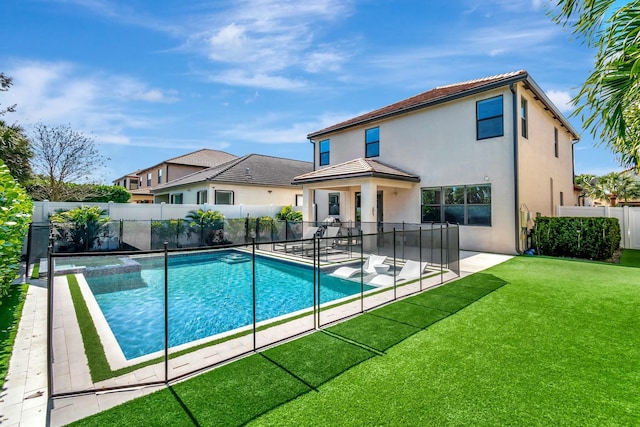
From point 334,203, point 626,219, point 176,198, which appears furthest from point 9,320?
point 176,198

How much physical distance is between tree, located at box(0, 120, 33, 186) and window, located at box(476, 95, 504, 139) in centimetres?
1904

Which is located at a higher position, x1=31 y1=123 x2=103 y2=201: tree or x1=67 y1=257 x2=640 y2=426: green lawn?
x1=31 y1=123 x2=103 y2=201: tree

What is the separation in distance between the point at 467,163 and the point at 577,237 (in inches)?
178

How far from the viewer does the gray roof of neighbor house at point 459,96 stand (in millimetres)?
10953

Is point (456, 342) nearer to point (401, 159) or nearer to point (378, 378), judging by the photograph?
point (378, 378)

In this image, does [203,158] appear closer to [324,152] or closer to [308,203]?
[324,152]

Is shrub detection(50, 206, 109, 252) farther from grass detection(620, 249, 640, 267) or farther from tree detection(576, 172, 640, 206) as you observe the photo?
tree detection(576, 172, 640, 206)

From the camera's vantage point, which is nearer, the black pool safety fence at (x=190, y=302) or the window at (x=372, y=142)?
the black pool safety fence at (x=190, y=302)

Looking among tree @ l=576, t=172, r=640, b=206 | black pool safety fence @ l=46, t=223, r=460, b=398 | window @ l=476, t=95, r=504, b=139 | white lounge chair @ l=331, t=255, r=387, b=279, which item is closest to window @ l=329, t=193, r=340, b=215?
window @ l=476, t=95, r=504, b=139

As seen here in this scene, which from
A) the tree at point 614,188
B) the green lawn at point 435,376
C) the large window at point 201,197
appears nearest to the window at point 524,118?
the green lawn at point 435,376

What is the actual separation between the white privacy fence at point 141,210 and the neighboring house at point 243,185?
101 inches

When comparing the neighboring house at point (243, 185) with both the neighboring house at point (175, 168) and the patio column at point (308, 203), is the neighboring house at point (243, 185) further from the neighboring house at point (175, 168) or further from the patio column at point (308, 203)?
the patio column at point (308, 203)

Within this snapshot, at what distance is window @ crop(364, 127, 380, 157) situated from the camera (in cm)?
1553

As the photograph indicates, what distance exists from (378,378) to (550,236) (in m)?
11.2
